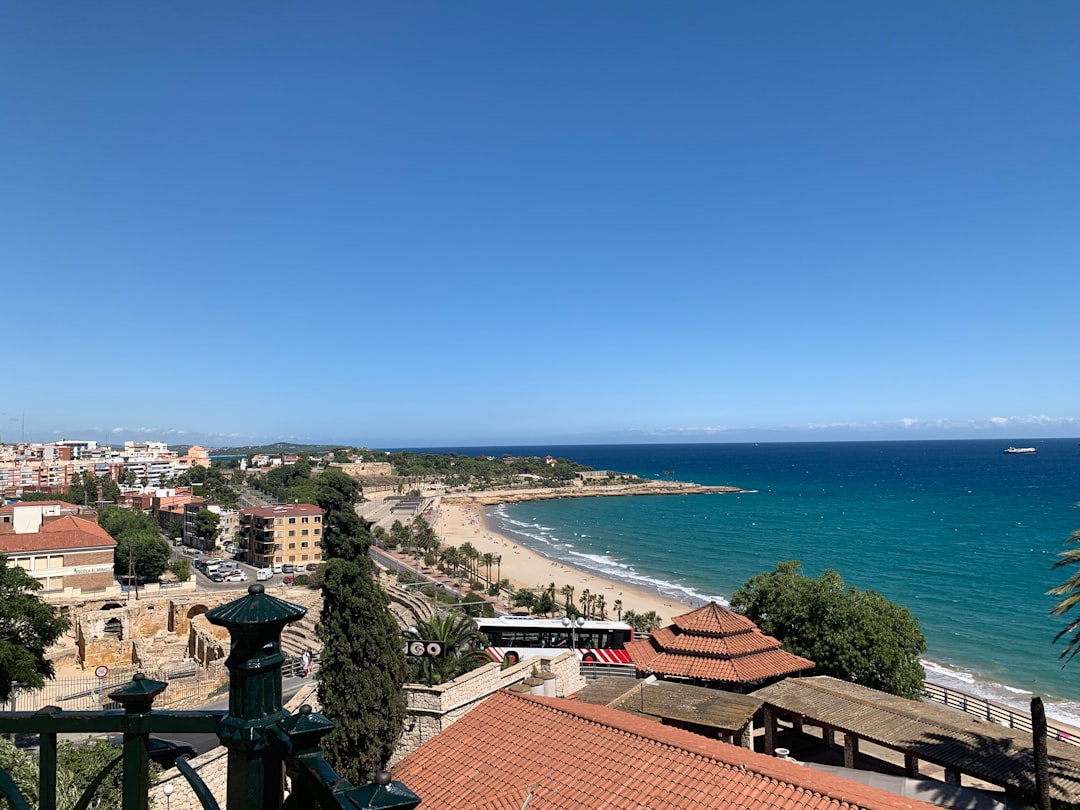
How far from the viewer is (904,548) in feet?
225

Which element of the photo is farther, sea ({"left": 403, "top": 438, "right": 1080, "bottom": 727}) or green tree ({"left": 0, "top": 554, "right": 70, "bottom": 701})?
sea ({"left": 403, "top": 438, "right": 1080, "bottom": 727})

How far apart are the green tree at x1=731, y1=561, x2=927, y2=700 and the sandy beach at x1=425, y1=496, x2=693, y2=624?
1958cm

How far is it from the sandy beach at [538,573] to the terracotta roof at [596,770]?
32771 millimetres

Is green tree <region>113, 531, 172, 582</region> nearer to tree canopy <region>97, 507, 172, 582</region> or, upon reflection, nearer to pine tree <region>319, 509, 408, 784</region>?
tree canopy <region>97, 507, 172, 582</region>

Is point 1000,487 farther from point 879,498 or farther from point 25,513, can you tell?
point 25,513

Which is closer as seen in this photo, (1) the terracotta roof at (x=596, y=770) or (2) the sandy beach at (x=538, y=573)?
(1) the terracotta roof at (x=596, y=770)

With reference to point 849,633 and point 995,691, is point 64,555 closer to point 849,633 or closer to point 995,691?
point 849,633

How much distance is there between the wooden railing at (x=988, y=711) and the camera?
23797 millimetres

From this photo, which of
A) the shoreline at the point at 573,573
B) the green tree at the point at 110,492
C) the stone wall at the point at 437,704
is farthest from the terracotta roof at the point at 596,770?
the green tree at the point at 110,492

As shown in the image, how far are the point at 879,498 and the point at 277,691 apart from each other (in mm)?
131648

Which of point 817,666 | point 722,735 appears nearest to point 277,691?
point 722,735

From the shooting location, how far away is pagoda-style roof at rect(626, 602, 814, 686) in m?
19.8

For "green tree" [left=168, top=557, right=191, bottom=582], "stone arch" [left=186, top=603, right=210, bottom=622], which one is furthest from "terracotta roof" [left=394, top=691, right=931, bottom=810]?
"green tree" [left=168, top=557, right=191, bottom=582]

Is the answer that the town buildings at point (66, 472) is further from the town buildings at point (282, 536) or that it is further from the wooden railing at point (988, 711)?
the wooden railing at point (988, 711)
